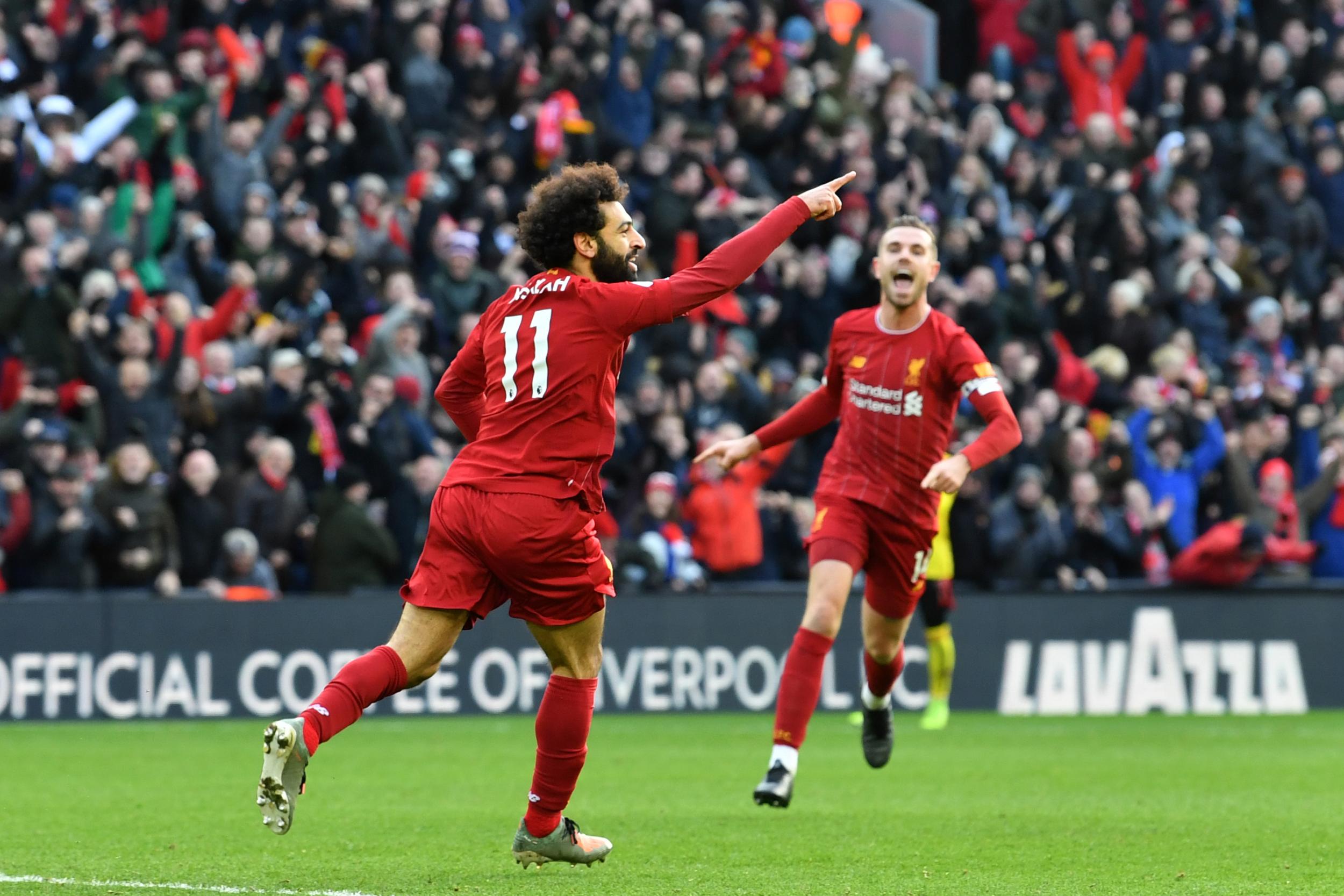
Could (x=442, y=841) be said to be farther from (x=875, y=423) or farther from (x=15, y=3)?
(x=15, y=3)

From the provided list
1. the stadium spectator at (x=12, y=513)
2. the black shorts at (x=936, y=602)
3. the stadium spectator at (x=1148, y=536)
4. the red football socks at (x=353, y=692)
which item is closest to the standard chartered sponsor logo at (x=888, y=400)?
the red football socks at (x=353, y=692)

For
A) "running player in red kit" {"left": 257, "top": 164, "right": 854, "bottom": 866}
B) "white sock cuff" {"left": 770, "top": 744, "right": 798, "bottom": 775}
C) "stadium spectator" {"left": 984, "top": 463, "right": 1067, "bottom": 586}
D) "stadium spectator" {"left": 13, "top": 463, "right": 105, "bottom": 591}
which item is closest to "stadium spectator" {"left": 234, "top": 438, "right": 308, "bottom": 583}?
"stadium spectator" {"left": 13, "top": 463, "right": 105, "bottom": 591}

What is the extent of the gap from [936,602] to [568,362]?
8.08 meters

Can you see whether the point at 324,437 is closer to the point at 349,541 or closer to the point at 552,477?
the point at 349,541

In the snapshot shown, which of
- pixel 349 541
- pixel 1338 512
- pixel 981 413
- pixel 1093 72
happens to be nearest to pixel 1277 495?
pixel 1338 512

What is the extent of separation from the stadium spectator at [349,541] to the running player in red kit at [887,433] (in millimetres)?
6589

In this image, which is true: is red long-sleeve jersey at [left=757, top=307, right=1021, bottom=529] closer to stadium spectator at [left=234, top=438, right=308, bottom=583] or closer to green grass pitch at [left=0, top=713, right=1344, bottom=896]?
green grass pitch at [left=0, top=713, right=1344, bottom=896]

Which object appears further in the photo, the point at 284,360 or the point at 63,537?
the point at 284,360

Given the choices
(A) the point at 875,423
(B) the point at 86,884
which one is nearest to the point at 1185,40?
(A) the point at 875,423

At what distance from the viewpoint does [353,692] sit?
6531 millimetres

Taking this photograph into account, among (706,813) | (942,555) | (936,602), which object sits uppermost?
(942,555)

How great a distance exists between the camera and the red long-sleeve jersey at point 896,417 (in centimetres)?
948

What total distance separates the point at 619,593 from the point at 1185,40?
35.7ft

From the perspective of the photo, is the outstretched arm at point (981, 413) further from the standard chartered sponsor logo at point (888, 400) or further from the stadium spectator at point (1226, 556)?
the stadium spectator at point (1226, 556)
